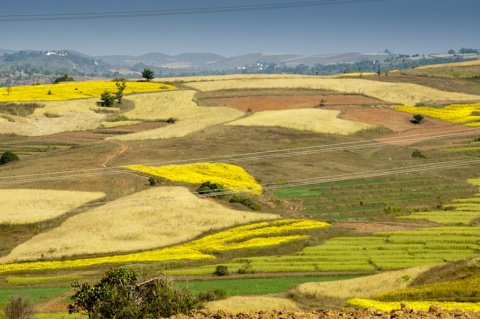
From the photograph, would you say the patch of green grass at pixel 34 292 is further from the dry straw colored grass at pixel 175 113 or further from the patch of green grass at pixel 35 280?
the dry straw colored grass at pixel 175 113

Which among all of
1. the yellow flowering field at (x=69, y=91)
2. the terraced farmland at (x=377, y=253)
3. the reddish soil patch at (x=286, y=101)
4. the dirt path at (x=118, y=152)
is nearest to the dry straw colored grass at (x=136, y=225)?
the terraced farmland at (x=377, y=253)

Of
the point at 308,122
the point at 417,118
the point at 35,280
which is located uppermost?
the point at 308,122

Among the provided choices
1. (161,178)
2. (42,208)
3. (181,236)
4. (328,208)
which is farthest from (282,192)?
(42,208)

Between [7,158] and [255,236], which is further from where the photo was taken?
[7,158]

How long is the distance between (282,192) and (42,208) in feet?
103

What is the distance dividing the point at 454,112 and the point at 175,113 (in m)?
61.7

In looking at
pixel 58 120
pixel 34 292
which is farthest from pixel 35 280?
pixel 58 120

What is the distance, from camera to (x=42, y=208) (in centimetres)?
7125

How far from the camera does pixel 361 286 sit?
48.9 meters

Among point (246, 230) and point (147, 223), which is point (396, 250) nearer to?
point (246, 230)

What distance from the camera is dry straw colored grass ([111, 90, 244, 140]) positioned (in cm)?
12025

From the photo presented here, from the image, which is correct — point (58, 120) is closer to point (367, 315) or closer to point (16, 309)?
point (16, 309)

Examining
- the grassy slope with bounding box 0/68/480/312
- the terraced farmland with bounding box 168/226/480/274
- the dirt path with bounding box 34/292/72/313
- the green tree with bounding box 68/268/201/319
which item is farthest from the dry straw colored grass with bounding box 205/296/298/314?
the grassy slope with bounding box 0/68/480/312

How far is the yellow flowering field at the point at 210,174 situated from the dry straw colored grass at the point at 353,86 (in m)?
78.4
